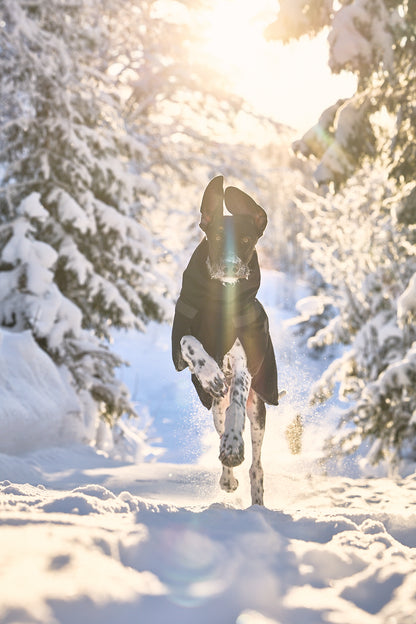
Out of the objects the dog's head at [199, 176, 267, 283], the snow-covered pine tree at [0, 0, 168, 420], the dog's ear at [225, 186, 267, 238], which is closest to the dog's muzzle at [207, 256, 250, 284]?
the dog's head at [199, 176, 267, 283]

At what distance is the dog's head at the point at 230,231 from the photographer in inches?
146

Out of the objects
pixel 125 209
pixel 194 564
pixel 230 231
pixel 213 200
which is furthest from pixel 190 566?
pixel 125 209

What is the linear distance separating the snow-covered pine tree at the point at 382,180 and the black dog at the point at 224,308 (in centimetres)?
255

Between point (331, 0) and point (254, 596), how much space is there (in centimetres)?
581

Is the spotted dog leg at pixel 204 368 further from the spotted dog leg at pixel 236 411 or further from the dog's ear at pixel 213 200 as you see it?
the dog's ear at pixel 213 200

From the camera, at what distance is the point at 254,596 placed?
2164 mm

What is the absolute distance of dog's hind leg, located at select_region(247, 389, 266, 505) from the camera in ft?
14.3

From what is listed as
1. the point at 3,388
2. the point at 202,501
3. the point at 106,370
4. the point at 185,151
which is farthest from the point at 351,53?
the point at 185,151

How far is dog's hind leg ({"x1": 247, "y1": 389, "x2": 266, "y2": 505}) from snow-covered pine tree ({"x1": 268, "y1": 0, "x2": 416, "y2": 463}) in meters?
2.22

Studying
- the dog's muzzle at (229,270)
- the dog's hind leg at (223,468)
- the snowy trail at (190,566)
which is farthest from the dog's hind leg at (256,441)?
the dog's muzzle at (229,270)

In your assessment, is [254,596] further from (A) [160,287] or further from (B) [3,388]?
(A) [160,287]

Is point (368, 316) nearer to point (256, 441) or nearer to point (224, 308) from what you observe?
point (256, 441)

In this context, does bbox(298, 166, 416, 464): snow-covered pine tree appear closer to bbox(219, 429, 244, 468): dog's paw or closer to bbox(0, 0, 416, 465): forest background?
bbox(0, 0, 416, 465): forest background

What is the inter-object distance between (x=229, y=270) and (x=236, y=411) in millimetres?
802
